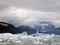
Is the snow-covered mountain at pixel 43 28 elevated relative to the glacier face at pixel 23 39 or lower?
elevated

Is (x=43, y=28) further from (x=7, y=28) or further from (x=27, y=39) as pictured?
(x=7, y=28)

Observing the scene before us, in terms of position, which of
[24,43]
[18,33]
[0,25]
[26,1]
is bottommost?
[24,43]

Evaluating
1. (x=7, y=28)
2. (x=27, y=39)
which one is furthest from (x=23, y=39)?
(x=7, y=28)

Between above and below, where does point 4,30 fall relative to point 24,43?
above

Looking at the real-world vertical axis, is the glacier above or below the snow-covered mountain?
below

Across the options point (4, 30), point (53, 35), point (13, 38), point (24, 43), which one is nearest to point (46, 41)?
point (53, 35)

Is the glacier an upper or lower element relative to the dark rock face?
lower

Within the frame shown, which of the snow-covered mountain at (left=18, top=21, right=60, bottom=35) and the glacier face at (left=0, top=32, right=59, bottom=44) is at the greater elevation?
the snow-covered mountain at (left=18, top=21, right=60, bottom=35)

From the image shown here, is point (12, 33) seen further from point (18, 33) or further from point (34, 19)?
point (34, 19)
